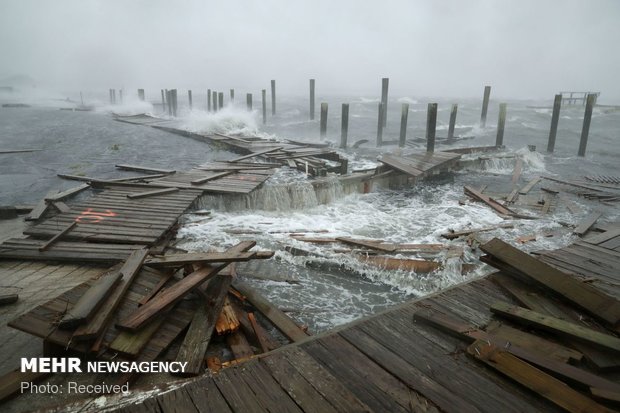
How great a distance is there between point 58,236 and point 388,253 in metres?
7.10

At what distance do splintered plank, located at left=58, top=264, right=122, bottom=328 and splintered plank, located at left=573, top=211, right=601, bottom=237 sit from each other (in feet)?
38.0

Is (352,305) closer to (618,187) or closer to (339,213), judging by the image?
(339,213)

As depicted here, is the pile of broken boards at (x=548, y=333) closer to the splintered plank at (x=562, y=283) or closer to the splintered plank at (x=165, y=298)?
the splintered plank at (x=562, y=283)

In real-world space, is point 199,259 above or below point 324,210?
above

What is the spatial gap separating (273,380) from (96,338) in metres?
2.12

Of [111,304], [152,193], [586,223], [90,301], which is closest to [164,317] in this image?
[111,304]

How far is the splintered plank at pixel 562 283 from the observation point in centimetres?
405

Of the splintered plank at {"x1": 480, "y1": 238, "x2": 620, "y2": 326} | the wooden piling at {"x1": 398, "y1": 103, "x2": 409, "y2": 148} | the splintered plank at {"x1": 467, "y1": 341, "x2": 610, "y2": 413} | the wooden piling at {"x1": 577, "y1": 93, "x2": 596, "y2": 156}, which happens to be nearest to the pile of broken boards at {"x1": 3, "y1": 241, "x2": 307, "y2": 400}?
the splintered plank at {"x1": 467, "y1": 341, "x2": 610, "y2": 413}

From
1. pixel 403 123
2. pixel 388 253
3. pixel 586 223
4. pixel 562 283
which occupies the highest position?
pixel 403 123

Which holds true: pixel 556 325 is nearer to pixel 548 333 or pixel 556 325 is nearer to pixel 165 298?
pixel 548 333

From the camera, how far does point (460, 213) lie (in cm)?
1231

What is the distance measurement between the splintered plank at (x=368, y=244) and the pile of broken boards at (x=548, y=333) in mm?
3402

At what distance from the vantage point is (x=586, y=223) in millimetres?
10828

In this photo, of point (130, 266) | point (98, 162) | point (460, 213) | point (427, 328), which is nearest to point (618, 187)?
point (460, 213)
